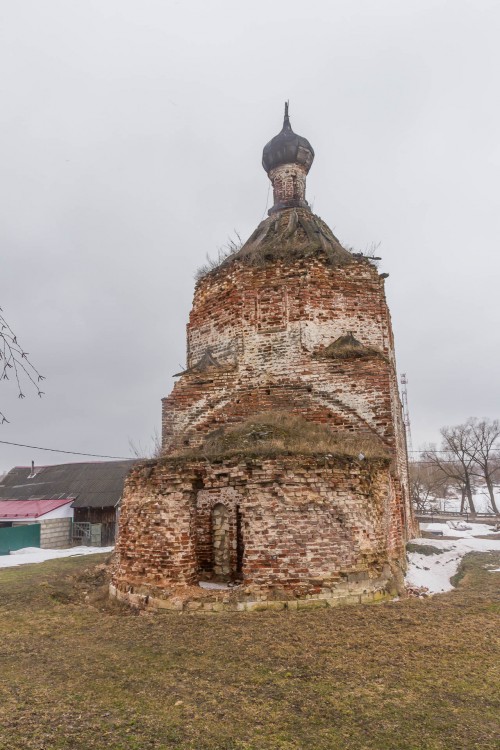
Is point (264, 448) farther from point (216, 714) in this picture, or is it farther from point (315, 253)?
point (315, 253)

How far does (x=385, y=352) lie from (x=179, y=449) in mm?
5045

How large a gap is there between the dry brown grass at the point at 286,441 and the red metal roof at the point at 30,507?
60.5 ft

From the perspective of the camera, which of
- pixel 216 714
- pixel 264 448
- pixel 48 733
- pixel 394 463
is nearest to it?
pixel 48 733

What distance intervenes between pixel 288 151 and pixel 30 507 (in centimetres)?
2079

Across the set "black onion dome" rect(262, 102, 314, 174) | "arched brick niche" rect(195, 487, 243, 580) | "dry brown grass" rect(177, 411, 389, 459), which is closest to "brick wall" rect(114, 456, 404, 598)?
"arched brick niche" rect(195, 487, 243, 580)

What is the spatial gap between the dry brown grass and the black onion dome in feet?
27.6

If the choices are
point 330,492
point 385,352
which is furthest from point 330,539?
point 385,352

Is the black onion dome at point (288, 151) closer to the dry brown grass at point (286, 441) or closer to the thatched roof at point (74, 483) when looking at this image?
the dry brown grass at point (286, 441)

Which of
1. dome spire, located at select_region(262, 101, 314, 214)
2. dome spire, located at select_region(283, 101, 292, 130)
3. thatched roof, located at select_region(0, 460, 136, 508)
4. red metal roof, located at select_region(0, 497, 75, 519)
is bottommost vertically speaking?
red metal roof, located at select_region(0, 497, 75, 519)

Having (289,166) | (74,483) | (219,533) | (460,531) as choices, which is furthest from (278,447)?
(74,483)

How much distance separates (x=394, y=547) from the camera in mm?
8570

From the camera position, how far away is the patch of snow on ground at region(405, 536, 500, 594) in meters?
8.95

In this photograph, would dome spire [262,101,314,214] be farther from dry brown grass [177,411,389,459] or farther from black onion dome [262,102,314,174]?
dry brown grass [177,411,389,459]

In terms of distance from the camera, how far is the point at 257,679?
14.2 ft
